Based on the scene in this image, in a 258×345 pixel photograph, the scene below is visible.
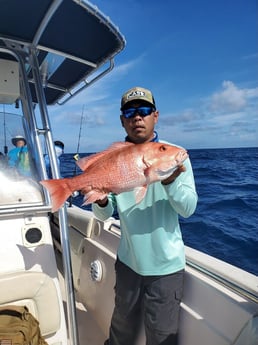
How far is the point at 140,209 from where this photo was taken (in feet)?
7.00

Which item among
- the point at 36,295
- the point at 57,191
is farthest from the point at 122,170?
the point at 36,295

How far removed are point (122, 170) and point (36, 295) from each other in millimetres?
1397

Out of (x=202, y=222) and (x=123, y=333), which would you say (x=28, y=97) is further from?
(x=202, y=222)

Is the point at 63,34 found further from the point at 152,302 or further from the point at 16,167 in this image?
the point at 152,302

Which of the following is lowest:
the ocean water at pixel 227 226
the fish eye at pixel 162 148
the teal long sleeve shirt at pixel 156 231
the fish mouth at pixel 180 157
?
the ocean water at pixel 227 226

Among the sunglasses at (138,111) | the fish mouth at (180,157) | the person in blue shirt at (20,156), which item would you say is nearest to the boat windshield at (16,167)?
the person in blue shirt at (20,156)

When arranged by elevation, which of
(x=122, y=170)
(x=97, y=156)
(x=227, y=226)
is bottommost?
(x=227, y=226)

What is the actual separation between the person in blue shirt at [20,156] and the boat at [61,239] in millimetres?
48

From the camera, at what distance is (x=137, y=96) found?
2.05 meters

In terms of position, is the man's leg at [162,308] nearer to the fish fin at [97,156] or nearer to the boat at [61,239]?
the boat at [61,239]

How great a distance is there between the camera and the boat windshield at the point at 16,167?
272cm

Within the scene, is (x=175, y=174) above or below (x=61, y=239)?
above

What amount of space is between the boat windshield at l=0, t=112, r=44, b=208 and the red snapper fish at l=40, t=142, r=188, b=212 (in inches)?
39.4

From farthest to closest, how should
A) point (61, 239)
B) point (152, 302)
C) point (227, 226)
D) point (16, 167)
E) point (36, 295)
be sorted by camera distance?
point (227, 226) < point (16, 167) < point (61, 239) < point (36, 295) < point (152, 302)
